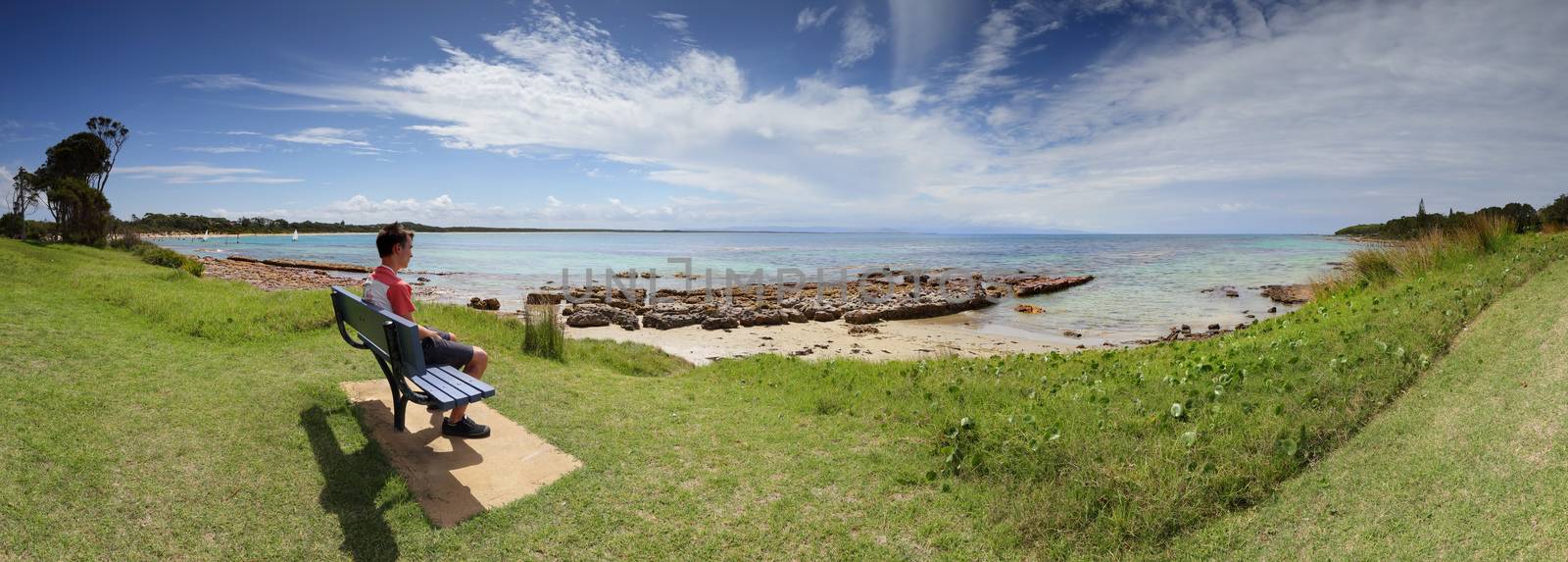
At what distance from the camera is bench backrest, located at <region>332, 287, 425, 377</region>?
441 cm

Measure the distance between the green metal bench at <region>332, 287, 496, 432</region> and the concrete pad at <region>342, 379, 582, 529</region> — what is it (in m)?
0.23

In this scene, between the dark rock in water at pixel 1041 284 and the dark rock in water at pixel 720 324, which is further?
the dark rock in water at pixel 1041 284

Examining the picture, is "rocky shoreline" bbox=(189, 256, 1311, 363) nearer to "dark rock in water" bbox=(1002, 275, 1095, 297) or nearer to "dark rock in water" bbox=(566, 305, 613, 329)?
"dark rock in water" bbox=(566, 305, 613, 329)

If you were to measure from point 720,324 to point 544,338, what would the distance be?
7.64 metres

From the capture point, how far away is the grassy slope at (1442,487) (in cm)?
300

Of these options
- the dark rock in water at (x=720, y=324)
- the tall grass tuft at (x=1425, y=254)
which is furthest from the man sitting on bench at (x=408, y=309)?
the tall grass tuft at (x=1425, y=254)

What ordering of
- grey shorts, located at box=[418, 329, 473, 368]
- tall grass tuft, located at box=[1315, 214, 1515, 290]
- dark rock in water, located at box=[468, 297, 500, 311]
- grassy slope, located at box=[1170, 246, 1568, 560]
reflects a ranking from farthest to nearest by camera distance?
dark rock in water, located at box=[468, 297, 500, 311] → tall grass tuft, located at box=[1315, 214, 1515, 290] → grey shorts, located at box=[418, 329, 473, 368] → grassy slope, located at box=[1170, 246, 1568, 560]

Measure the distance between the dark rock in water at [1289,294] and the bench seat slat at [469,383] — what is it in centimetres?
2774

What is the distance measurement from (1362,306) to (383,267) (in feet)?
37.6

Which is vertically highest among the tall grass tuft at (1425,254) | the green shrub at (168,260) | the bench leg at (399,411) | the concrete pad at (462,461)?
the tall grass tuft at (1425,254)

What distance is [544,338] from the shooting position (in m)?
8.83

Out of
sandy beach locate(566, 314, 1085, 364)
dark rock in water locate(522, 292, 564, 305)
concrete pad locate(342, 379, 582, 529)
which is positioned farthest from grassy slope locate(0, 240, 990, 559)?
sandy beach locate(566, 314, 1085, 364)

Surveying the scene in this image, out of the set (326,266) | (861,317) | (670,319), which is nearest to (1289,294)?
(861,317)

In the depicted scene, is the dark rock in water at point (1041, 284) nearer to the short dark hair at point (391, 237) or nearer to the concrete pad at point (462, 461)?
the concrete pad at point (462, 461)
